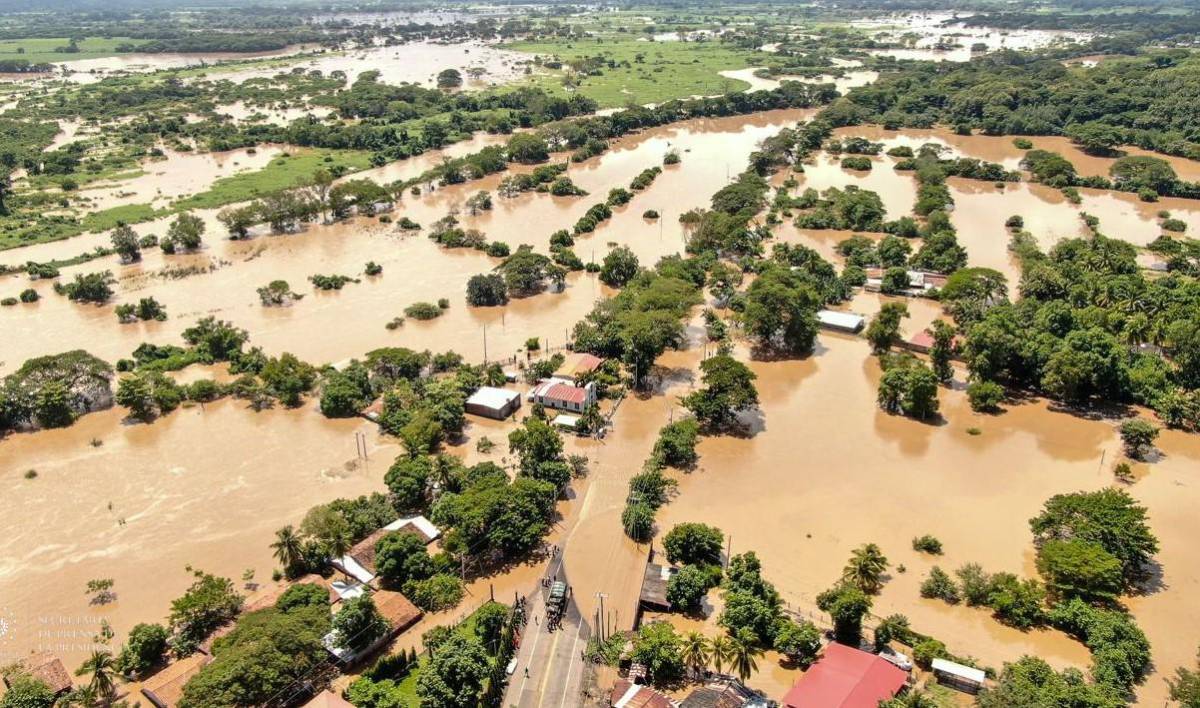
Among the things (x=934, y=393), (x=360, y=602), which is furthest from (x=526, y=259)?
(x=360, y=602)

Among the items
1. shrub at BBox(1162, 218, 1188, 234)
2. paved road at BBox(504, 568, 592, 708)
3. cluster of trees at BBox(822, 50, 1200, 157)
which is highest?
cluster of trees at BBox(822, 50, 1200, 157)

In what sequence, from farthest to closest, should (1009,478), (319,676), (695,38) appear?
(695,38) < (1009,478) < (319,676)

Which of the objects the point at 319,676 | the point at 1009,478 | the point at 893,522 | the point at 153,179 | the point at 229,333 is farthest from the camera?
the point at 153,179

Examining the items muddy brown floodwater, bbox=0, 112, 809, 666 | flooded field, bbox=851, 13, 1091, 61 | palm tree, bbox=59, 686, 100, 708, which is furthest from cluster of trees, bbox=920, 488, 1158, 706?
flooded field, bbox=851, 13, 1091, 61

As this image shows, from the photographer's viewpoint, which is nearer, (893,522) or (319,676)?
(319,676)

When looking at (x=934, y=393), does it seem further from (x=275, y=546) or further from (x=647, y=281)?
(x=275, y=546)

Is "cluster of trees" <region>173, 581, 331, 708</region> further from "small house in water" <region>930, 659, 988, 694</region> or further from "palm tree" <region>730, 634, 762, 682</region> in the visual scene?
"small house in water" <region>930, 659, 988, 694</region>

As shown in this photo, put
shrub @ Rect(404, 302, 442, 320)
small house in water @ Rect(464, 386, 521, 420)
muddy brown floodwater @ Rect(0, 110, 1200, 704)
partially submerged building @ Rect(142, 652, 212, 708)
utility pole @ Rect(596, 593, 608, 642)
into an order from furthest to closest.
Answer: shrub @ Rect(404, 302, 442, 320) < small house in water @ Rect(464, 386, 521, 420) < muddy brown floodwater @ Rect(0, 110, 1200, 704) < utility pole @ Rect(596, 593, 608, 642) < partially submerged building @ Rect(142, 652, 212, 708)
